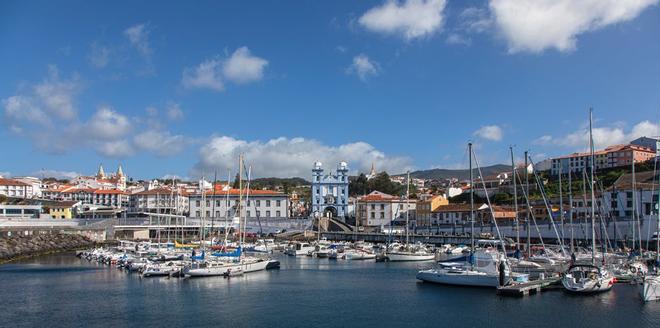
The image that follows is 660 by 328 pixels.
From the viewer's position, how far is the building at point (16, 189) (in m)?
115

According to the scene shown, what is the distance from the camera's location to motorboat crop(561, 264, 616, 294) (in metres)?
30.3

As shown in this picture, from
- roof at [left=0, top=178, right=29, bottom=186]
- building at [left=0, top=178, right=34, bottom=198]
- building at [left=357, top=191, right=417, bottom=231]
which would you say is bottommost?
→ building at [left=357, top=191, right=417, bottom=231]

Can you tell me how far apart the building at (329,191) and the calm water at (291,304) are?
57615mm

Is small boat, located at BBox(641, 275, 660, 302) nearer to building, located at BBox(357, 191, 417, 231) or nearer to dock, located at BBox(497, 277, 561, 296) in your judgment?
dock, located at BBox(497, 277, 561, 296)

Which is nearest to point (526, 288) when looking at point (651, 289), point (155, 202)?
point (651, 289)

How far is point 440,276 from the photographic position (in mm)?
35031

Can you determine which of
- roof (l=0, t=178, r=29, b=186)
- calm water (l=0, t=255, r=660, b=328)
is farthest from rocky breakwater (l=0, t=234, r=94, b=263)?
roof (l=0, t=178, r=29, b=186)

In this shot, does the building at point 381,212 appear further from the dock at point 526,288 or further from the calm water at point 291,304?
the dock at point 526,288

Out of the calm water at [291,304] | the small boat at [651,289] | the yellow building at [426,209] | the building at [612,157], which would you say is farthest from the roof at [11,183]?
the small boat at [651,289]

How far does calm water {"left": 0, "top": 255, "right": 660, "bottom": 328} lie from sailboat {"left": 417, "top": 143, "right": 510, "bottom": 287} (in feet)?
2.21

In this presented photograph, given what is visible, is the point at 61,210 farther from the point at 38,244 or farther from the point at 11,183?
the point at 38,244

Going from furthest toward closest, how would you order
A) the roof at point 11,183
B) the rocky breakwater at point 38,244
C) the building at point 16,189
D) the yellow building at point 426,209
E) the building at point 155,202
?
the roof at point 11,183 → the building at point 16,189 → the building at point 155,202 → the yellow building at point 426,209 → the rocky breakwater at point 38,244

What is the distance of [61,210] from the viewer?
311ft

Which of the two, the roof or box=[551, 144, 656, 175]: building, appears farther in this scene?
the roof
